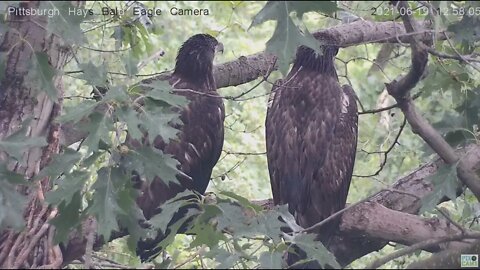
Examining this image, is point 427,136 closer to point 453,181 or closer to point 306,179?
point 453,181

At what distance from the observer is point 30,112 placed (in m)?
4.29

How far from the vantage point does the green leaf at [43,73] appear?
371 centimetres

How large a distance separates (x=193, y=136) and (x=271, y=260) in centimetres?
231

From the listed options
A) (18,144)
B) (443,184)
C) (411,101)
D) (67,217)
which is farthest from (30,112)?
(443,184)

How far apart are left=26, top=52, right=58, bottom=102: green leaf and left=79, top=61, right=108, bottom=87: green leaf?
0.43 ft

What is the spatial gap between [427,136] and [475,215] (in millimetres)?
1447

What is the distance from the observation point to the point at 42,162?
4.39 meters

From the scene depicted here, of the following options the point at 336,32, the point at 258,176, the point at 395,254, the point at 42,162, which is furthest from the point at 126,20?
the point at 258,176

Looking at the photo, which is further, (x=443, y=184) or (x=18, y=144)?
(x=443, y=184)

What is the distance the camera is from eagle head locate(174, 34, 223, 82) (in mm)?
5840

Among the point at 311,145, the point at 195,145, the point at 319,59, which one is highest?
the point at 319,59

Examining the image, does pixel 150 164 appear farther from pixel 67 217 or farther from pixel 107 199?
pixel 67 217

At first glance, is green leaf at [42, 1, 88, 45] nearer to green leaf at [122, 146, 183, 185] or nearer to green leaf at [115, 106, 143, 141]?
green leaf at [115, 106, 143, 141]

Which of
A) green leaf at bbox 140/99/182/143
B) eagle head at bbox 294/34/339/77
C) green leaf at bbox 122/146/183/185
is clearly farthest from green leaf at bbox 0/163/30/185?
eagle head at bbox 294/34/339/77
